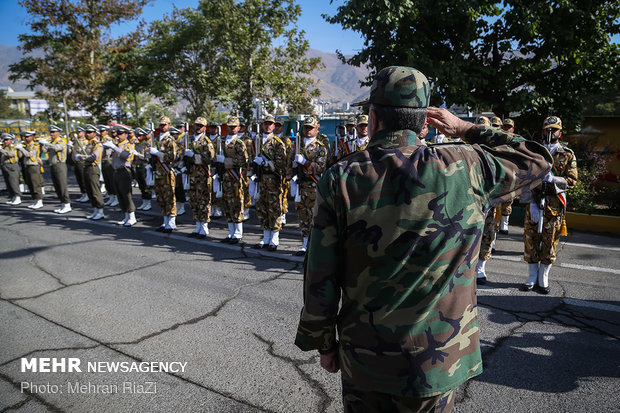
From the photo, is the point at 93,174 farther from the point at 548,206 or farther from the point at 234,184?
the point at 548,206

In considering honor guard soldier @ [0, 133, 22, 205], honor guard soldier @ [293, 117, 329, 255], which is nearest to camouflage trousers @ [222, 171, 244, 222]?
honor guard soldier @ [293, 117, 329, 255]

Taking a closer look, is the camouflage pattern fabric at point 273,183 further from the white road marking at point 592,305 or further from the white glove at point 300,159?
the white road marking at point 592,305

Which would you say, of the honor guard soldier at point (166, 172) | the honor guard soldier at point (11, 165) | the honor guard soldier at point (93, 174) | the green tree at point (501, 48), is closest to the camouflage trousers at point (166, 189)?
the honor guard soldier at point (166, 172)

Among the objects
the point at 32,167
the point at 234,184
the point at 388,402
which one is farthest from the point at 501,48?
the point at 32,167

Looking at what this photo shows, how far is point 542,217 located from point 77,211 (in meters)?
11.8

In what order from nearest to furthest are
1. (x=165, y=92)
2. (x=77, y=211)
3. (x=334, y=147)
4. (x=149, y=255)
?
1. (x=149, y=255)
2. (x=334, y=147)
3. (x=77, y=211)
4. (x=165, y=92)

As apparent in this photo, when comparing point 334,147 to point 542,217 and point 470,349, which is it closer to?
point 542,217

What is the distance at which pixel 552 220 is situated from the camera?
520cm

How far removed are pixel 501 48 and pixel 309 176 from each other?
21.0 ft

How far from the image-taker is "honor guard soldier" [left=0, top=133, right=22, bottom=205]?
12.7 meters

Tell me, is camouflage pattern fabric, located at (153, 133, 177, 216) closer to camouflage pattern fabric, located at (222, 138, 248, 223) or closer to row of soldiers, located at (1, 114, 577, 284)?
row of soldiers, located at (1, 114, 577, 284)

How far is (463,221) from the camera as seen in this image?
64.5 inches

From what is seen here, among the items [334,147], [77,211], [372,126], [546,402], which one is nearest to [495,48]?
[334,147]

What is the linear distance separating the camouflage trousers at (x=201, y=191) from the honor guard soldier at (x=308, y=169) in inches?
87.9
